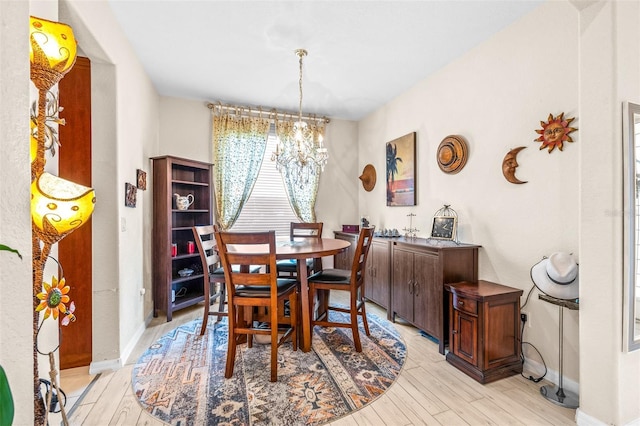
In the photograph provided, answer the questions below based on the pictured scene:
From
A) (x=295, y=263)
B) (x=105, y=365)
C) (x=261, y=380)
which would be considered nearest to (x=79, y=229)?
(x=105, y=365)

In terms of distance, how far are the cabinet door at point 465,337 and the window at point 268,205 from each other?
285 centimetres

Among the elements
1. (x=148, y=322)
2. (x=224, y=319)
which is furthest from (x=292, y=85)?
(x=148, y=322)

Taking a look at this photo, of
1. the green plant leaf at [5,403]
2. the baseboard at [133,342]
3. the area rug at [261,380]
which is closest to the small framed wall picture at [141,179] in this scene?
the baseboard at [133,342]

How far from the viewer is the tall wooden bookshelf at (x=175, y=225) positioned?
10.8 ft

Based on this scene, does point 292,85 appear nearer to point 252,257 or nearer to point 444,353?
point 252,257

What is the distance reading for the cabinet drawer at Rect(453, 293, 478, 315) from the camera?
7.09 feet

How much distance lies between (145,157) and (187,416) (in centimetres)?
264

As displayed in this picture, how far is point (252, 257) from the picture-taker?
204 centimetres

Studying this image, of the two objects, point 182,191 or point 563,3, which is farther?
point 182,191

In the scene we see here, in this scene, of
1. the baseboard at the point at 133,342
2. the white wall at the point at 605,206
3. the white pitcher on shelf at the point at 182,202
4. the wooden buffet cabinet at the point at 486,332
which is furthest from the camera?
the white pitcher on shelf at the point at 182,202

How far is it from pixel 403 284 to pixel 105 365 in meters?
2.72

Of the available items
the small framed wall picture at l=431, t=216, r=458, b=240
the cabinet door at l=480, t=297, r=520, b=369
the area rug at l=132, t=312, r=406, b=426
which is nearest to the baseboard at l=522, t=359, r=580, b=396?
the cabinet door at l=480, t=297, r=520, b=369

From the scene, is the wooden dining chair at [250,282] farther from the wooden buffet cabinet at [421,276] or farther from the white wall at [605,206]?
the white wall at [605,206]

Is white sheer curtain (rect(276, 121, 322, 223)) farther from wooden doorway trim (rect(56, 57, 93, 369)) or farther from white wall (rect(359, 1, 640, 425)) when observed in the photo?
wooden doorway trim (rect(56, 57, 93, 369))
